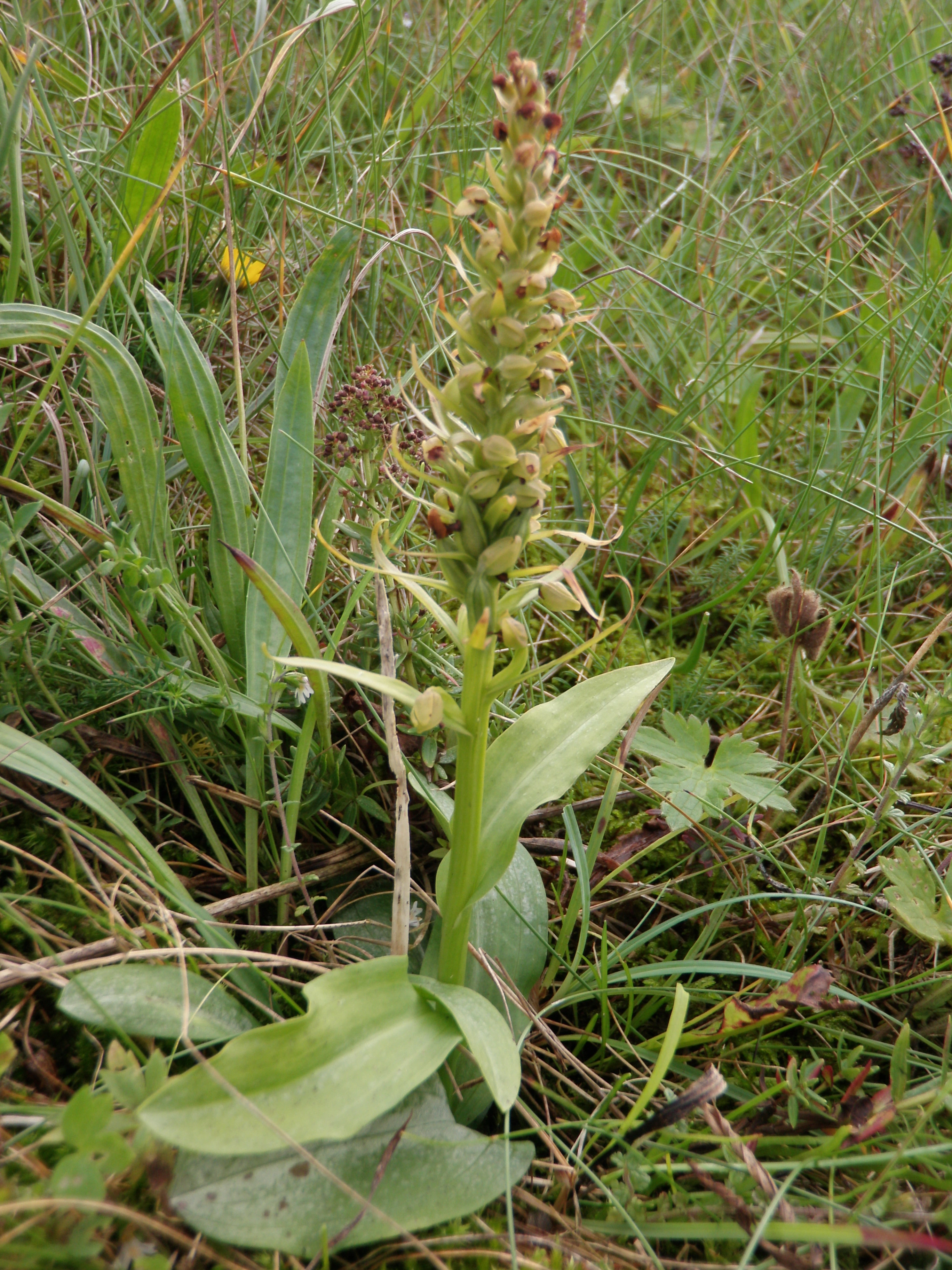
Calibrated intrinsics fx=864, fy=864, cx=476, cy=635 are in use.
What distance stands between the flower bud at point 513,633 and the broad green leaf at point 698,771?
1.94 feet

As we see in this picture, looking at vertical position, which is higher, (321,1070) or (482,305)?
(482,305)

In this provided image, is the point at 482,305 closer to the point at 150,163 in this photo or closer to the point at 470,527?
the point at 470,527

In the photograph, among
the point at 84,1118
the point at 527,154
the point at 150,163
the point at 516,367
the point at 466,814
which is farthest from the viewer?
the point at 150,163

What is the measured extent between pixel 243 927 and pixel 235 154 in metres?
2.15

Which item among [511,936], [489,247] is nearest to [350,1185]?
[511,936]

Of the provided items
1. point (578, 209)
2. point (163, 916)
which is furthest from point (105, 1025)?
point (578, 209)

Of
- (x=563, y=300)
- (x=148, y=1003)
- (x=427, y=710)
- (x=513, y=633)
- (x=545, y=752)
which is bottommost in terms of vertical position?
(x=148, y=1003)

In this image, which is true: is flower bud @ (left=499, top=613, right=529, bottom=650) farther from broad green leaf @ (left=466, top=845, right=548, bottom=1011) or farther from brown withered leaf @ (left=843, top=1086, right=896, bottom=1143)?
brown withered leaf @ (left=843, top=1086, right=896, bottom=1143)

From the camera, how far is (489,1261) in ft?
4.16

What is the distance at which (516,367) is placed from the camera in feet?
4.25

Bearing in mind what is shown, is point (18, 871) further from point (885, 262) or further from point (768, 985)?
point (885, 262)

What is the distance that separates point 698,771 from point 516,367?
40.7 inches

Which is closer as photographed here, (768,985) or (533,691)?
(768,985)

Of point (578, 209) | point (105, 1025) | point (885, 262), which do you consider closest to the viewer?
point (105, 1025)
